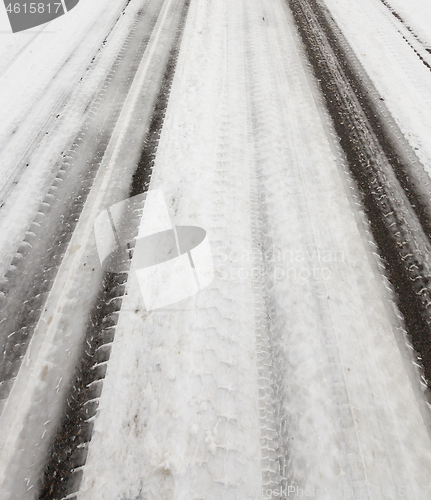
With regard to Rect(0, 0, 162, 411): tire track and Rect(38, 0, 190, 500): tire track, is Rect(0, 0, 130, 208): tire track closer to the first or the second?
Rect(0, 0, 162, 411): tire track

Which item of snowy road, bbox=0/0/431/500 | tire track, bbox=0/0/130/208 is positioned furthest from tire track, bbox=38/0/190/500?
tire track, bbox=0/0/130/208

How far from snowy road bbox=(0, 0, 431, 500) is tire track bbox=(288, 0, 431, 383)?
29mm

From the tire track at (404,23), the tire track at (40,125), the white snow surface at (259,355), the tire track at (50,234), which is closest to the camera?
the white snow surface at (259,355)

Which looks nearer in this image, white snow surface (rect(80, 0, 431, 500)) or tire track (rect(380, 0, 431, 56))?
white snow surface (rect(80, 0, 431, 500))

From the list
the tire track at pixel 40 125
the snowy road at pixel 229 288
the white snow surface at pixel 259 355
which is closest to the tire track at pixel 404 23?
the snowy road at pixel 229 288

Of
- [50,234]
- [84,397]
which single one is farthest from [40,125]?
[84,397]

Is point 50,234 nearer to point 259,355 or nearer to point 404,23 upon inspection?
point 259,355

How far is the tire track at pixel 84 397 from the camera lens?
2.46 metres

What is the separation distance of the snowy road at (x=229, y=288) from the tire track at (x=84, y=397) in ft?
0.05

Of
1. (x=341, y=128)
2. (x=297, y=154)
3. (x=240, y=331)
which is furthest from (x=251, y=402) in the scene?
(x=341, y=128)

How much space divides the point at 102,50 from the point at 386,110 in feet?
20.9

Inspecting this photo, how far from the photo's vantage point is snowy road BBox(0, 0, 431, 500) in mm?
2512

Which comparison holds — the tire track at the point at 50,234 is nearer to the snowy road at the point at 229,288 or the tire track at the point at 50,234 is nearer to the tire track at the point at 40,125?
the snowy road at the point at 229,288

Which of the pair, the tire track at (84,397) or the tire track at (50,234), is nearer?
the tire track at (84,397)
